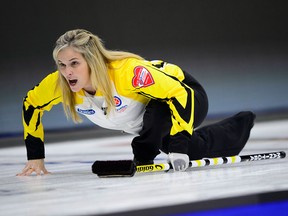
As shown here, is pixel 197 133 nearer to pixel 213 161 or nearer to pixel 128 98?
pixel 213 161

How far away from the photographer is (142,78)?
2.74 m

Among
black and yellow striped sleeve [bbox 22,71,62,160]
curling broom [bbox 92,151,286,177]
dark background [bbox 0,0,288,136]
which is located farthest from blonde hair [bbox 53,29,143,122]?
dark background [bbox 0,0,288,136]

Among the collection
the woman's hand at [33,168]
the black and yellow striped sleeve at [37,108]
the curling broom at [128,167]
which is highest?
the black and yellow striped sleeve at [37,108]

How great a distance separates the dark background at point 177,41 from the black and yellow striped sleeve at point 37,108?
9.29ft

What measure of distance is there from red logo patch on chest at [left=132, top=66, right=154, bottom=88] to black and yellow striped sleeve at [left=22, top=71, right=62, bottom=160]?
1.35ft

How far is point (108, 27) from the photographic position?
6.30m

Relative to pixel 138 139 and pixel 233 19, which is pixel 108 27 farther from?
pixel 138 139

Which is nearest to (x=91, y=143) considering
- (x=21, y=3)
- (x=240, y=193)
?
(x=21, y=3)

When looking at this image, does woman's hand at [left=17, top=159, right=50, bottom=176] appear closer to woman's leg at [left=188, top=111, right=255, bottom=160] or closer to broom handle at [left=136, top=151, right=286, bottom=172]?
broom handle at [left=136, top=151, right=286, bottom=172]

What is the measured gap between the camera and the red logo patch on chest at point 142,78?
8.99ft

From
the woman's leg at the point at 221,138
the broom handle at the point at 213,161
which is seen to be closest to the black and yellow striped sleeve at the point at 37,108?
the broom handle at the point at 213,161

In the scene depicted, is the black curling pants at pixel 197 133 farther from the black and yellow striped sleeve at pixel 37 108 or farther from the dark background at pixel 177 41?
the dark background at pixel 177 41

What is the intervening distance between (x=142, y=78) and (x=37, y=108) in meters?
0.61

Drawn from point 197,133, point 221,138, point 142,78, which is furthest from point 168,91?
point 221,138
